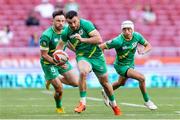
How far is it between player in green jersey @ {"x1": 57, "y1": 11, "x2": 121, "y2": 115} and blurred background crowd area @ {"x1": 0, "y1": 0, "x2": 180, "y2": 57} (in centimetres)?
1457

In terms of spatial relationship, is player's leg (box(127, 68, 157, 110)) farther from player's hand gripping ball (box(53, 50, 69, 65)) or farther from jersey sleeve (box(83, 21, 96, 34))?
jersey sleeve (box(83, 21, 96, 34))

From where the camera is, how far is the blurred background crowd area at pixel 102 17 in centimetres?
3105

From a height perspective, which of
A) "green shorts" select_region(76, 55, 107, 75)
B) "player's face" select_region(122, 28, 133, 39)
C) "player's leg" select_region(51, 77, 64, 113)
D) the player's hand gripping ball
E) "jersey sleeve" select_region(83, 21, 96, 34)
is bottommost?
"player's leg" select_region(51, 77, 64, 113)

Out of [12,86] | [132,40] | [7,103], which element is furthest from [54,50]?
[12,86]

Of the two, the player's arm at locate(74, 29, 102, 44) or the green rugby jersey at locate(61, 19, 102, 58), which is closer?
the player's arm at locate(74, 29, 102, 44)

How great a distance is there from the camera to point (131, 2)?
3388cm

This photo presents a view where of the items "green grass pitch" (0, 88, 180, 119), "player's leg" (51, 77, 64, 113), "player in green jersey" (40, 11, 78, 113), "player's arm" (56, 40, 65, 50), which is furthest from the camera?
"player's leg" (51, 77, 64, 113)

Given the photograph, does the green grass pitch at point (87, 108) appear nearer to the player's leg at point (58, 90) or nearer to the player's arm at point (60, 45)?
the player's leg at point (58, 90)

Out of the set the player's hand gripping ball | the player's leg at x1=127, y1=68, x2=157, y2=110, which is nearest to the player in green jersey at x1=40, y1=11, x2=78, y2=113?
the player's hand gripping ball

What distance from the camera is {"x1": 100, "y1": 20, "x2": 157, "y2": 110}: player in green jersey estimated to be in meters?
16.8

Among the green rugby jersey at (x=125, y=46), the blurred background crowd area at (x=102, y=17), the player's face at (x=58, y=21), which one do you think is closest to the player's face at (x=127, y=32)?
the green rugby jersey at (x=125, y=46)

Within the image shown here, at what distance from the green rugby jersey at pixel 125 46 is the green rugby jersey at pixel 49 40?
1.30m

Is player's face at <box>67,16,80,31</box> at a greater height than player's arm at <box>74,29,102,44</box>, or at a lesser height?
greater

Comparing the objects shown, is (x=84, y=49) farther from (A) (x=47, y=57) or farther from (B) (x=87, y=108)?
(B) (x=87, y=108)
